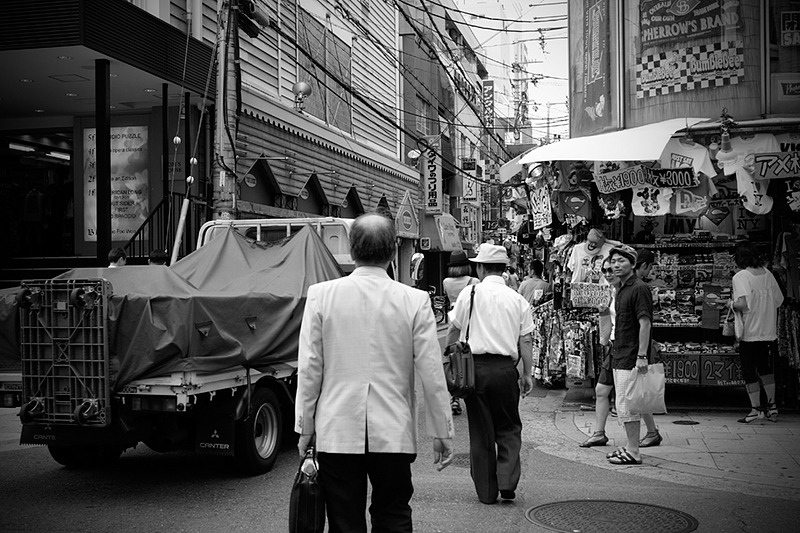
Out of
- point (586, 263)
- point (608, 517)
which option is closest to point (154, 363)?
point (608, 517)

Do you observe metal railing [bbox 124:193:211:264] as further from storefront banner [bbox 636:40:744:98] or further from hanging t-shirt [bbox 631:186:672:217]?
storefront banner [bbox 636:40:744:98]

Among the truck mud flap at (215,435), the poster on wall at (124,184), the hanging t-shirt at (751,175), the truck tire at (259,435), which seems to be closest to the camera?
the truck mud flap at (215,435)

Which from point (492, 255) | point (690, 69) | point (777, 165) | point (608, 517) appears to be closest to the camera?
point (608, 517)

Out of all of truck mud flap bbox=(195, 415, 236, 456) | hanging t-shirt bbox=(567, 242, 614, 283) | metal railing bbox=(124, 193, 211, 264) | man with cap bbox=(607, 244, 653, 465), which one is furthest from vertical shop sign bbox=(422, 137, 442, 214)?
truck mud flap bbox=(195, 415, 236, 456)

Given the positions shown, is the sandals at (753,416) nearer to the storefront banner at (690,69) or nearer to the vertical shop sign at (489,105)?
the storefront banner at (690,69)

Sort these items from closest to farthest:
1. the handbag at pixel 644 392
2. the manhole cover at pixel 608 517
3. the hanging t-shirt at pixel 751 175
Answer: the manhole cover at pixel 608 517 → the handbag at pixel 644 392 → the hanging t-shirt at pixel 751 175

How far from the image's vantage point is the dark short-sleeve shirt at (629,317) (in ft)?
25.2

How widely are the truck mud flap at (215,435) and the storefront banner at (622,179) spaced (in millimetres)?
6404

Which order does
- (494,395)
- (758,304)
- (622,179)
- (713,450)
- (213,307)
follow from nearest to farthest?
(494,395), (213,307), (713,450), (758,304), (622,179)

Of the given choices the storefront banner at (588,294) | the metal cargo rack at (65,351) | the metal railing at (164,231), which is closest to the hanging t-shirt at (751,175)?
the storefront banner at (588,294)

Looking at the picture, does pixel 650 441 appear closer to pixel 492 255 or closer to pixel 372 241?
pixel 492 255

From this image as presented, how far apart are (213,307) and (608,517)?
355cm

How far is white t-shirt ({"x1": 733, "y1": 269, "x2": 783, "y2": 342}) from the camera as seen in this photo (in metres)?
9.93

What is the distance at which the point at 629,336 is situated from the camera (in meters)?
7.76
